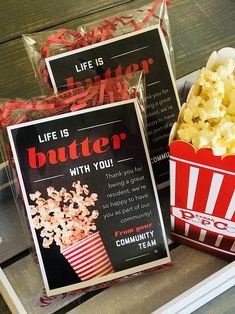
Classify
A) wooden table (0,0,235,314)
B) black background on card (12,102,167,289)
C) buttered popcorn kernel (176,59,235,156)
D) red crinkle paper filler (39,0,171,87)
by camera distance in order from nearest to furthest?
buttered popcorn kernel (176,59,235,156) < black background on card (12,102,167,289) < red crinkle paper filler (39,0,171,87) < wooden table (0,0,235,314)

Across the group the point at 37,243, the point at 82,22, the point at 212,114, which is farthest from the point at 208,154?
the point at 82,22

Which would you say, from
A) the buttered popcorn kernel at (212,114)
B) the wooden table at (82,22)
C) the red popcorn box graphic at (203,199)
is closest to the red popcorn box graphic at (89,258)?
the red popcorn box graphic at (203,199)

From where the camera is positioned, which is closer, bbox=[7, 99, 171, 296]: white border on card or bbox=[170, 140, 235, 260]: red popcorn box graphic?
bbox=[170, 140, 235, 260]: red popcorn box graphic

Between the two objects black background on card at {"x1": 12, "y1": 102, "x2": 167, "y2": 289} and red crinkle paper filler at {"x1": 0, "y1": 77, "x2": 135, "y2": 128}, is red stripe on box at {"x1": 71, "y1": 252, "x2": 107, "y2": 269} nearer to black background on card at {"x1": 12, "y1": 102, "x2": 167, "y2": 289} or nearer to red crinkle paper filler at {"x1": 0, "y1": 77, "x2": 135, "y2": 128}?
black background on card at {"x1": 12, "y1": 102, "x2": 167, "y2": 289}

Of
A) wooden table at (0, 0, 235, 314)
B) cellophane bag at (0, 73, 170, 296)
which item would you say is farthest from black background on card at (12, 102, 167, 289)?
wooden table at (0, 0, 235, 314)

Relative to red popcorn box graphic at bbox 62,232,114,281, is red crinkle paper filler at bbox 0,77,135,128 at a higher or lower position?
higher

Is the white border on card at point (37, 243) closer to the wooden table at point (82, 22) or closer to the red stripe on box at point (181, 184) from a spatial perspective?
the red stripe on box at point (181, 184)

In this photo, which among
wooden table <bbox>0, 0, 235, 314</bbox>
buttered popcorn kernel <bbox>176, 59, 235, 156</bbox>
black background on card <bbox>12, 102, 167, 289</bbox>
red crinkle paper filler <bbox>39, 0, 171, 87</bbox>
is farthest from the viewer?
wooden table <bbox>0, 0, 235, 314</bbox>
